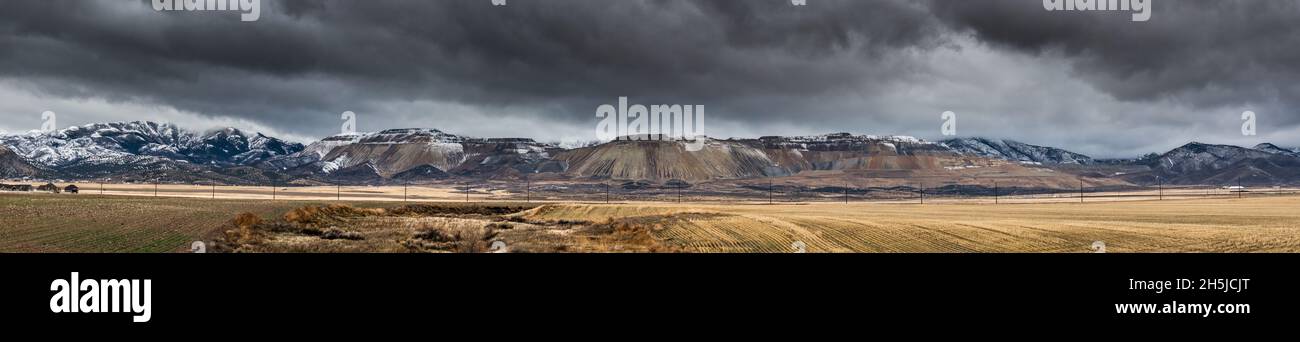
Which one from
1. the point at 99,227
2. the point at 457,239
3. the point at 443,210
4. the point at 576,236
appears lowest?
the point at 443,210

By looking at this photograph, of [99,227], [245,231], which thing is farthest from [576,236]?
[99,227]

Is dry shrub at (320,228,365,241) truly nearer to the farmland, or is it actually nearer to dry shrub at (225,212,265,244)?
dry shrub at (225,212,265,244)

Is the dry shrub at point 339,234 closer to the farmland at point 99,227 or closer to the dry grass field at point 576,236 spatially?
the dry grass field at point 576,236

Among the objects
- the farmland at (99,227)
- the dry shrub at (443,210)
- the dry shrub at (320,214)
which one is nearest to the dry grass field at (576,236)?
the farmland at (99,227)

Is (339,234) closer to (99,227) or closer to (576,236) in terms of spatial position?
(99,227)

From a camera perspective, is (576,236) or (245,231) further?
(576,236)

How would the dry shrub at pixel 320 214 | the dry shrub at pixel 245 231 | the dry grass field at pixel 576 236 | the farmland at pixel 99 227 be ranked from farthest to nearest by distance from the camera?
the dry shrub at pixel 320 214 → the farmland at pixel 99 227 → the dry shrub at pixel 245 231 → the dry grass field at pixel 576 236

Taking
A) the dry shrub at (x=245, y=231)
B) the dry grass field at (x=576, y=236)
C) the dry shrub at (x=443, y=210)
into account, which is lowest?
the dry shrub at (x=443, y=210)

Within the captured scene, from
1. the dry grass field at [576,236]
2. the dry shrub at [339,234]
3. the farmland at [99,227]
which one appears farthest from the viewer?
the dry shrub at [339,234]
